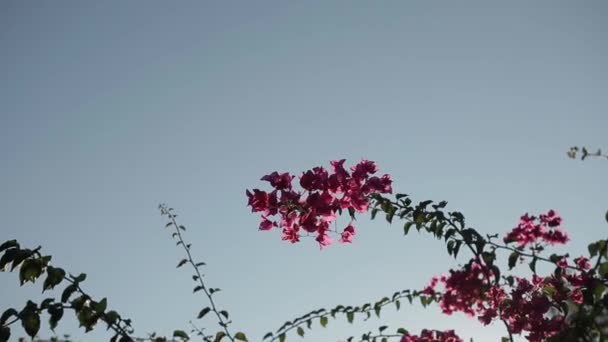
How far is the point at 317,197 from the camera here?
140 inches

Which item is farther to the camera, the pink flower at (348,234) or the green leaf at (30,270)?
the pink flower at (348,234)

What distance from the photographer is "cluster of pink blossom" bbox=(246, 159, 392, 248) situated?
3.55 meters

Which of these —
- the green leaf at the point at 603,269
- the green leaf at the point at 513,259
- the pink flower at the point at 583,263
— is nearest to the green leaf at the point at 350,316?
the green leaf at the point at 513,259

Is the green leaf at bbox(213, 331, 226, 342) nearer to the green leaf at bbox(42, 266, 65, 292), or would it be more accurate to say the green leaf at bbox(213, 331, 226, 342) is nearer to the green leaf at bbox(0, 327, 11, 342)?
the green leaf at bbox(42, 266, 65, 292)

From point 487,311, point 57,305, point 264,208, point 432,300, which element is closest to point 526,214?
point 487,311

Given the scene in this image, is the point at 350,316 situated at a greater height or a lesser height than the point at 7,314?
greater

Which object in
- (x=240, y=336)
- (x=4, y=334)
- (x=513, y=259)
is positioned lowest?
(x=4, y=334)

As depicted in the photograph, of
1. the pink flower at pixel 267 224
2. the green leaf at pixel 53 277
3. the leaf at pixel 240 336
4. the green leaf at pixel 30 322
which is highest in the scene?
the pink flower at pixel 267 224

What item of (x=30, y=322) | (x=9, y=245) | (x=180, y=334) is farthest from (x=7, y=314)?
(x=180, y=334)

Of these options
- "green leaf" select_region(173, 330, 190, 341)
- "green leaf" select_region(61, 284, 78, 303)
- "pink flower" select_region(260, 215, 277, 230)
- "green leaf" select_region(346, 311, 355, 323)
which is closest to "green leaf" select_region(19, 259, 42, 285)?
"green leaf" select_region(61, 284, 78, 303)

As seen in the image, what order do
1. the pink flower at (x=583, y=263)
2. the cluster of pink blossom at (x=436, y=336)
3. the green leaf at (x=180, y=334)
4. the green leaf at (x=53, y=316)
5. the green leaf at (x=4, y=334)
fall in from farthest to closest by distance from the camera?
the pink flower at (x=583, y=263) < the cluster of pink blossom at (x=436, y=336) < the green leaf at (x=180, y=334) < the green leaf at (x=53, y=316) < the green leaf at (x=4, y=334)

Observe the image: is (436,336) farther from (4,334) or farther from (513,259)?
(4,334)

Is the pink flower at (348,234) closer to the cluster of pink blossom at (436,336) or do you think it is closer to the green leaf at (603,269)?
the cluster of pink blossom at (436,336)

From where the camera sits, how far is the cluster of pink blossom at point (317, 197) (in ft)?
11.7
